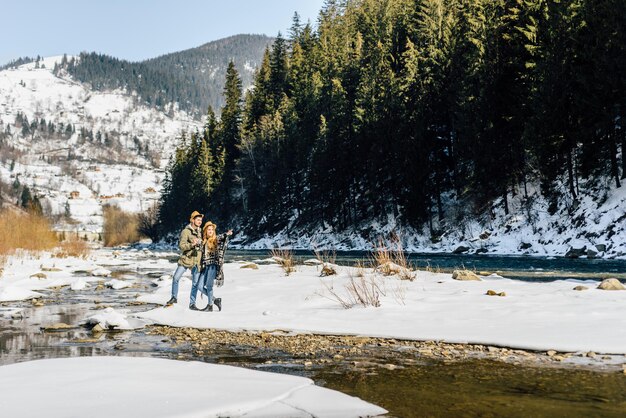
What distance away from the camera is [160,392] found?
4.67 meters

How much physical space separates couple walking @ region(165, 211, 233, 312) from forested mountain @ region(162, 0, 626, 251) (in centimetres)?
2145

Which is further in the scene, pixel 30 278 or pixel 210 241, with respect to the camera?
pixel 30 278

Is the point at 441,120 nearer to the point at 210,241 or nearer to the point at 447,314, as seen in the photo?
the point at 210,241

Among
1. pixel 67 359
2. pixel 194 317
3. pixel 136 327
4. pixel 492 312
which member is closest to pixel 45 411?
pixel 67 359

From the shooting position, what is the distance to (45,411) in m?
4.05

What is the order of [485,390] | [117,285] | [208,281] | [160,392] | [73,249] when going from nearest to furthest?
[160,392]
[485,390]
[208,281]
[117,285]
[73,249]

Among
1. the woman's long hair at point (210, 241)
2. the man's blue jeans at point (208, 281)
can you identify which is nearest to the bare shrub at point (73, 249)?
the man's blue jeans at point (208, 281)

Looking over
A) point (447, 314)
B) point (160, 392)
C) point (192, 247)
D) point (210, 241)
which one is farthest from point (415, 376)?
point (192, 247)

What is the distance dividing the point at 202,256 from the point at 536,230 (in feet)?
73.7

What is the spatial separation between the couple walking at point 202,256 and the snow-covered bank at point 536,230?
28.6 ft

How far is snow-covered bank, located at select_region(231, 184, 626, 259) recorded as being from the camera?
2345cm

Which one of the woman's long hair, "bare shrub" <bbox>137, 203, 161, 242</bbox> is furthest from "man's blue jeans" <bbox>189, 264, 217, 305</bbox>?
"bare shrub" <bbox>137, 203, 161, 242</bbox>

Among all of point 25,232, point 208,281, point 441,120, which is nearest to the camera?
point 208,281

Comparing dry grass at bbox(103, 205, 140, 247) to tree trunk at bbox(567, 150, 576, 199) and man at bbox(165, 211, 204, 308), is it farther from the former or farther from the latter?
man at bbox(165, 211, 204, 308)
